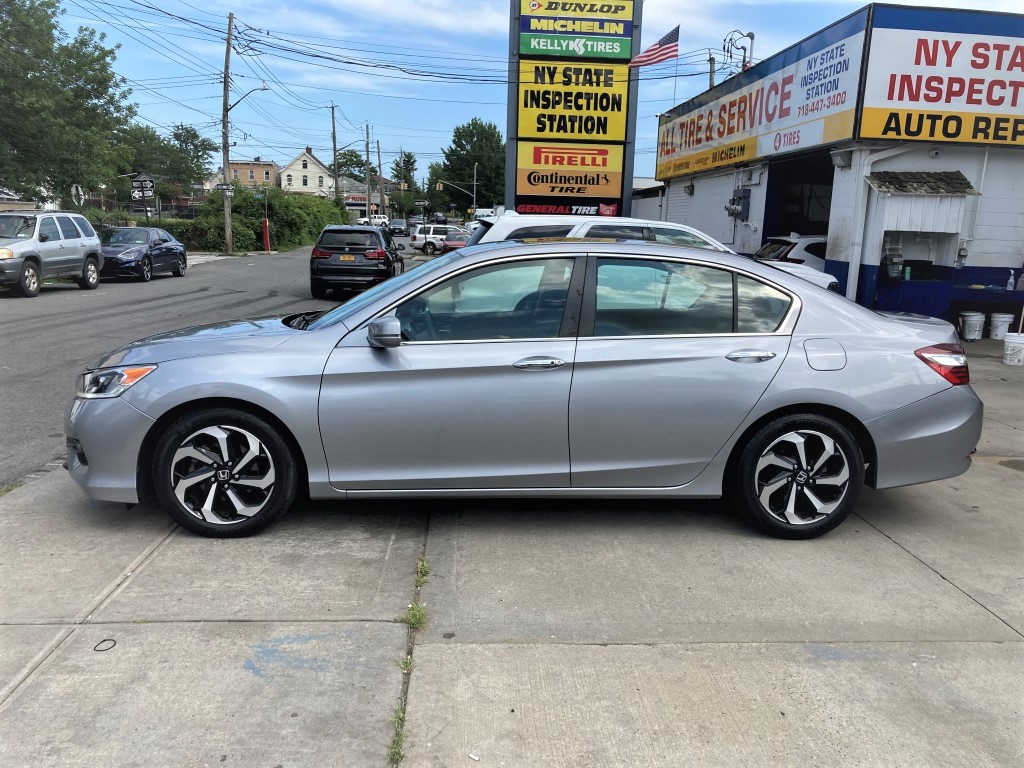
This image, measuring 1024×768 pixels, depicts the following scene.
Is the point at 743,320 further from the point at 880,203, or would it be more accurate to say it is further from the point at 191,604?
the point at 880,203

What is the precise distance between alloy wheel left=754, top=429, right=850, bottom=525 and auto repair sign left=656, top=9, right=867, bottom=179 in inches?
364

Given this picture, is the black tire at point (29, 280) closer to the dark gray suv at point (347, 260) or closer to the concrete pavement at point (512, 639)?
the dark gray suv at point (347, 260)

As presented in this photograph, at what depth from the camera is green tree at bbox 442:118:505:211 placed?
9600 cm

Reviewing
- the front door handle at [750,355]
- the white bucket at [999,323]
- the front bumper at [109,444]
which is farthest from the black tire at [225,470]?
the white bucket at [999,323]

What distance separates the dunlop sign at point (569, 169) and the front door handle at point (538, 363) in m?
11.7

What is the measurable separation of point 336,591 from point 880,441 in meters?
2.98

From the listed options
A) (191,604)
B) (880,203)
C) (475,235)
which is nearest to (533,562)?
(191,604)

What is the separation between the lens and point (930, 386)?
4.24 meters

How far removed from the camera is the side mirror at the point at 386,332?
13.0 feet

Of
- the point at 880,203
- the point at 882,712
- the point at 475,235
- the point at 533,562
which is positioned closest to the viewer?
the point at 882,712

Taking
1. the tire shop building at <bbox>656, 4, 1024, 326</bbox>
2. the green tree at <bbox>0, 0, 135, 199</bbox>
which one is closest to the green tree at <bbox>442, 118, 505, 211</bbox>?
the green tree at <bbox>0, 0, 135, 199</bbox>

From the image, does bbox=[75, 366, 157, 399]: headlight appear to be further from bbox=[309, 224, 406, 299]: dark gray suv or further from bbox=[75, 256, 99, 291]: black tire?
bbox=[75, 256, 99, 291]: black tire

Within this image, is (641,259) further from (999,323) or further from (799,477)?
(999,323)

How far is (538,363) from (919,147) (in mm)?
10443
